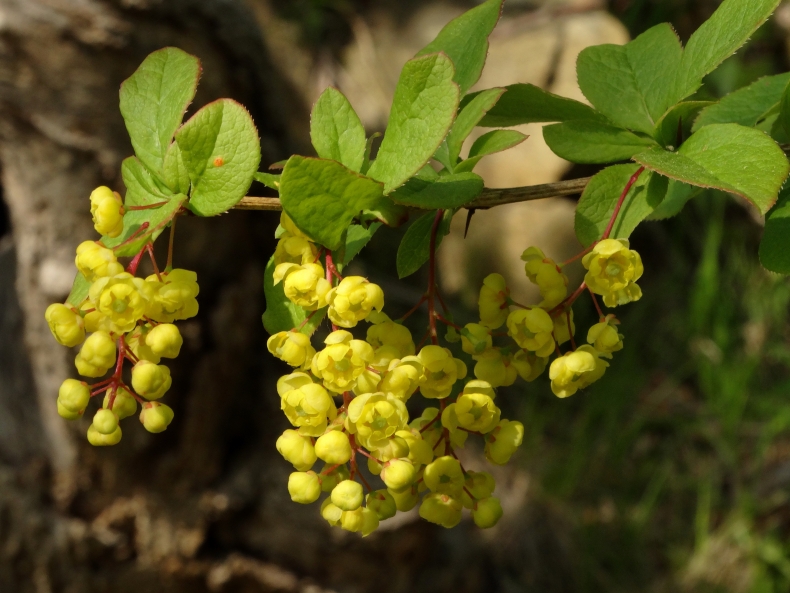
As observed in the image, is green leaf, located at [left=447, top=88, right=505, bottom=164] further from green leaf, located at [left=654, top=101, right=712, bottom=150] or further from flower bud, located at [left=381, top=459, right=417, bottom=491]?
flower bud, located at [left=381, top=459, right=417, bottom=491]

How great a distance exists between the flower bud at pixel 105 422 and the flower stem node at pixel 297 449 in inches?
5.6

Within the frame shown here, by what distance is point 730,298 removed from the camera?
2.69 metres

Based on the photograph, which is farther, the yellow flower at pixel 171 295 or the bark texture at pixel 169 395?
the bark texture at pixel 169 395

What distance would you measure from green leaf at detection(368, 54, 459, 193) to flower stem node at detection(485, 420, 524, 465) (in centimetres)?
26

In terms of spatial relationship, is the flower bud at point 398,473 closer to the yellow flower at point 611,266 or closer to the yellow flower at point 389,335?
the yellow flower at point 389,335

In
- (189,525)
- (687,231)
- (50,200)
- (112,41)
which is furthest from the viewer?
(687,231)

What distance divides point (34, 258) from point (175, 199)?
4.19ft

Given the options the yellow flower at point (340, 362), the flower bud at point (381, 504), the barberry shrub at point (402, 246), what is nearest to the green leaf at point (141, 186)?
the barberry shrub at point (402, 246)

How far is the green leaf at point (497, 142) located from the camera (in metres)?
0.62

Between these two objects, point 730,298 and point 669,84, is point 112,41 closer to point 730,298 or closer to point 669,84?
point 669,84

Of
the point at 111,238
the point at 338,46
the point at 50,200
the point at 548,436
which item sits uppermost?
the point at 111,238

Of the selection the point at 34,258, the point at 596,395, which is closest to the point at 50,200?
the point at 34,258

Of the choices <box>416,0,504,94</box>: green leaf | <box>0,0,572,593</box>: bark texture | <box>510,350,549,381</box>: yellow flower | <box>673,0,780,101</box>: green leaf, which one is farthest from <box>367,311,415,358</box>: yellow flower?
<box>0,0,572,593</box>: bark texture

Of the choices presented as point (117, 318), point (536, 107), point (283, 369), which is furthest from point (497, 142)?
point (283, 369)
